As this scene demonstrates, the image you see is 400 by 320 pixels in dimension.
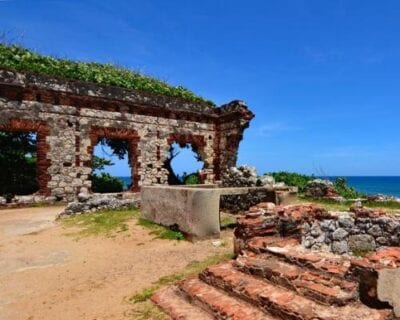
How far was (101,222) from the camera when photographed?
10984mm

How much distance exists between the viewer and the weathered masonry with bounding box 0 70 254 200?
1452 cm

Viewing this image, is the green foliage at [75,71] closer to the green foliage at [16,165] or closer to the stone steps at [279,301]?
the green foliage at [16,165]

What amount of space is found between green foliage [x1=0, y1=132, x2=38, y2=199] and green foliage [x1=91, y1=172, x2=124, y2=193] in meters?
3.93

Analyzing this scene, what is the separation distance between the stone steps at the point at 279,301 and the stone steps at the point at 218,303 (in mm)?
86

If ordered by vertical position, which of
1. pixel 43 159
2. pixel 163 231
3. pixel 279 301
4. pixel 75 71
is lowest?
pixel 279 301

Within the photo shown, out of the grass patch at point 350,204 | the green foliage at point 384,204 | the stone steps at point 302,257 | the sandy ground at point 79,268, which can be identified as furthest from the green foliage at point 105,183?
the stone steps at point 302,257

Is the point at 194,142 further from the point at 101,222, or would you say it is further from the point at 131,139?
the point at 101,222

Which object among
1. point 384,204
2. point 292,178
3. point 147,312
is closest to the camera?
point 147,312

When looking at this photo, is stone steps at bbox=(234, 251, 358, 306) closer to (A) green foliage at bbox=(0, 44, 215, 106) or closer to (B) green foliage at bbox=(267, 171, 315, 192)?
(B) green foliage at bbox=(267, 171, 315, 192)

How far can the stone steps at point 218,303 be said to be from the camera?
4.47 m

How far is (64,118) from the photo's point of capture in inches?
599

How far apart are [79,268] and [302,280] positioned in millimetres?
4293

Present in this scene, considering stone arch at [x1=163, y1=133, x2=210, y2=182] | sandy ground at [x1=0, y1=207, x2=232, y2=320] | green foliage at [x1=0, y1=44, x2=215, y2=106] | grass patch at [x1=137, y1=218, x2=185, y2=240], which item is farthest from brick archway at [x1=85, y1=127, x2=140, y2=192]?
grass patch at [x1=137, y1=218, x2=185, y2=240]

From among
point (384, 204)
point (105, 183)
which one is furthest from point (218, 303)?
point (105, 183)
